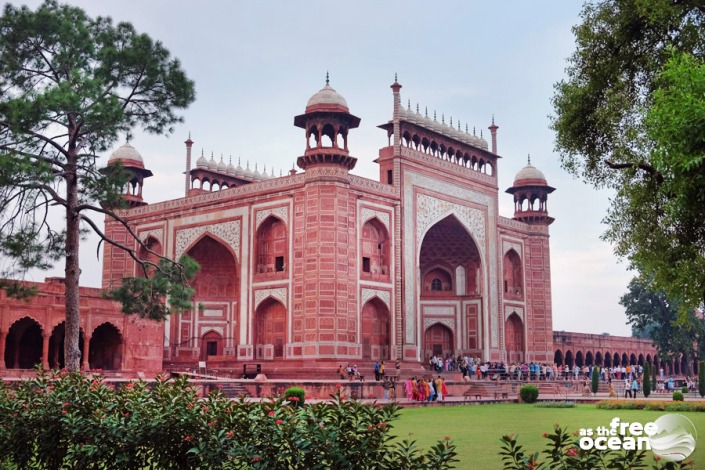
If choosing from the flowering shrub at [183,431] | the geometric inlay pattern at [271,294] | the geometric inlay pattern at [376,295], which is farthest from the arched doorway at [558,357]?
the flowering shrub at [183,431]

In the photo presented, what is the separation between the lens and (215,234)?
2594 cm

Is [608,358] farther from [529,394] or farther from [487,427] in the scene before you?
[487,427]

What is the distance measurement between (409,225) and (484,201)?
480 cm

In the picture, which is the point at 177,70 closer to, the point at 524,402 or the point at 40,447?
the point at 40,447

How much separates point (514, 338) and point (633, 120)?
22.3m

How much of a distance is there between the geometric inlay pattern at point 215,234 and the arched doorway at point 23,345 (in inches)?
223

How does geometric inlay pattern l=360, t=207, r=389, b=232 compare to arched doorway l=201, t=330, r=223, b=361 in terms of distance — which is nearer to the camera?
geometric inlay pattern l=360, t=207, r=389, b=232

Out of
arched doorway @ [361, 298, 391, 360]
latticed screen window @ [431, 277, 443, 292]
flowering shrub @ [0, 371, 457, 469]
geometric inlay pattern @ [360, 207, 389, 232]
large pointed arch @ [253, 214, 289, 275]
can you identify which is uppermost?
geometric inlay pattern @ [360, 207, 389, 232]

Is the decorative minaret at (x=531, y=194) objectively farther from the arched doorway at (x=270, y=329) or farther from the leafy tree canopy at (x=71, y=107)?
the leafy tree canopy at (x=71, y=107)

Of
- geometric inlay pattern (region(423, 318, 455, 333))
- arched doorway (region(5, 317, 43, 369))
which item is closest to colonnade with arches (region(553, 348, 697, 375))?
geometric inlay pattern (region(423, 318, 455, 333))

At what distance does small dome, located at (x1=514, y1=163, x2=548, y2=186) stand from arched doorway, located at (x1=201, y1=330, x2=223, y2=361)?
13.6 metres

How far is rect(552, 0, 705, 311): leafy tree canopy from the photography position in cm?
722

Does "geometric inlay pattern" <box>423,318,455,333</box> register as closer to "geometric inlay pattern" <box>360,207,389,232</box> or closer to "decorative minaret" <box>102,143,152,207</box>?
"geometric inlay pattern" <box>360,207,389,232</box>

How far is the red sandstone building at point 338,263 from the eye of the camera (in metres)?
22.2
